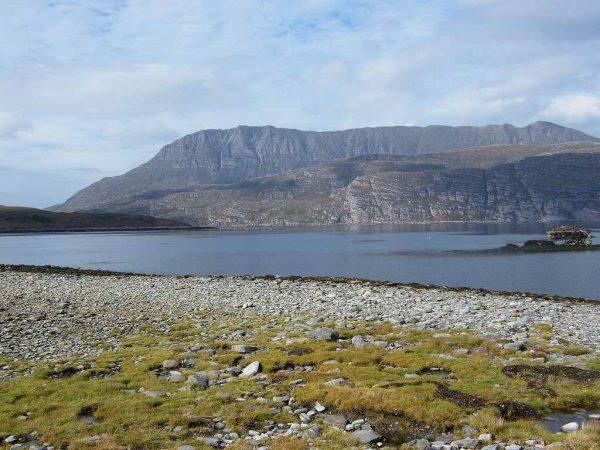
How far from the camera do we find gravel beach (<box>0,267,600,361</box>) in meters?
27.4

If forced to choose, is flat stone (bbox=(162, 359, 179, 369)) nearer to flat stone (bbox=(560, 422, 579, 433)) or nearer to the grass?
the grass

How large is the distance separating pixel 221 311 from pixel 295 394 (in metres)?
21.1

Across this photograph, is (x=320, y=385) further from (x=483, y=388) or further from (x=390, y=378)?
(x=483, y=388)

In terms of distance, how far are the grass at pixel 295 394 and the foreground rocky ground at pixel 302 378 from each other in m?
0.06

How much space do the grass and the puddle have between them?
40cm

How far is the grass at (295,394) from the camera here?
45.8ft

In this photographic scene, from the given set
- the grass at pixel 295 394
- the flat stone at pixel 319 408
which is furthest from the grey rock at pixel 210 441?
the flat stone at pixel 319 408

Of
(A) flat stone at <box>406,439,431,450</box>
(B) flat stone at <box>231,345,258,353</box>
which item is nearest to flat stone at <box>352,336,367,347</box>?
(B) flat stone at <box>231,345,258,353</box>

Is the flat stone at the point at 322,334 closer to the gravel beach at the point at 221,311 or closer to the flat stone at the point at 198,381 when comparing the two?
the gravel beach at the point at 221,311

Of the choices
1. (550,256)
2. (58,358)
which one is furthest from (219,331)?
(550,256)

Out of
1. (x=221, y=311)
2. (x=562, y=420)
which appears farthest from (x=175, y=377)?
(x=221, y=311)

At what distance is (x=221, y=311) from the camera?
123ft

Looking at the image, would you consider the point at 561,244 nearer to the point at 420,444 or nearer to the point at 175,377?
the point at 175,377

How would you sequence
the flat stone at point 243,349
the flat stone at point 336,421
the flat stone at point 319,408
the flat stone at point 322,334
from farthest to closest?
the flat stone at point 322,334, the flat stone at point 243,349, the flat stone at point 319,408, the flat stone at point 336,421
